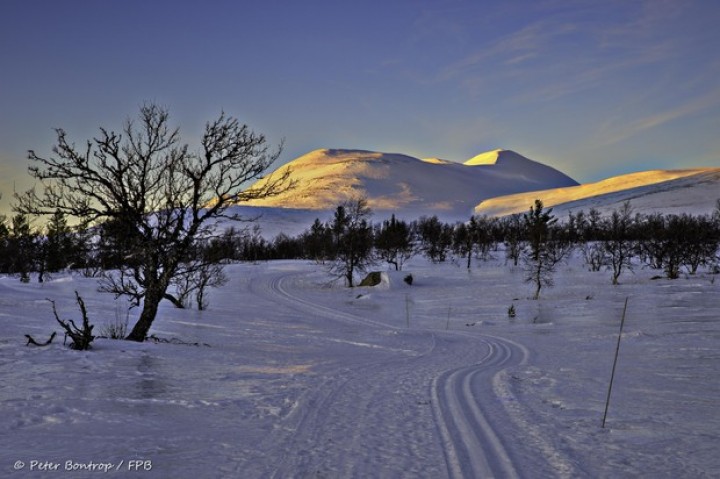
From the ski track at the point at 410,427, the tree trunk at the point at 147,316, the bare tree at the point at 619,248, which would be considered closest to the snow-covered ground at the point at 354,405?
the ski track at the point at 410,427

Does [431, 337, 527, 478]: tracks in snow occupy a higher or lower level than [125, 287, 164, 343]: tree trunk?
lower

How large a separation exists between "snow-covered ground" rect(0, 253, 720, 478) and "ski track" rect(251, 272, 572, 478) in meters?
0.03

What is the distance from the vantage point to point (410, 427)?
661 cm

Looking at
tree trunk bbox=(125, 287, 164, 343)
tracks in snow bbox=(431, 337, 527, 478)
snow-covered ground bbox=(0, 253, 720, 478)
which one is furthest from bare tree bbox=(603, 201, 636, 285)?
tree trunk bbox=(125, 287, 164, 343)

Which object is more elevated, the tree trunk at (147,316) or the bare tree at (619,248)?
the bare tree at (619,248)

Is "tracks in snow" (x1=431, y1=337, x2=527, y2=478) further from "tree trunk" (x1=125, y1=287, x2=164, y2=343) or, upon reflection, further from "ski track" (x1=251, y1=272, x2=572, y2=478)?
"tree trunk" (x1=125, y1=287, x2=164, y2=343)

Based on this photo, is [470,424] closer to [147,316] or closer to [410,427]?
[410,427]

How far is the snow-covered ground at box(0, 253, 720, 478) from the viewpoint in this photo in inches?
202

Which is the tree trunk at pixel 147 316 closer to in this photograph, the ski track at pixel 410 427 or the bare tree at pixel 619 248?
the ski track at pixel 410 427

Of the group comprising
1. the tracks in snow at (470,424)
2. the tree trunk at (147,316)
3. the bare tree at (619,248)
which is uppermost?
the bare tree at (619,248)

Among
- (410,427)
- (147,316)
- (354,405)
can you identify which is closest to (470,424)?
(410,427)

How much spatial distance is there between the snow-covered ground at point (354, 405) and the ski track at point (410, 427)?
0.03 metres

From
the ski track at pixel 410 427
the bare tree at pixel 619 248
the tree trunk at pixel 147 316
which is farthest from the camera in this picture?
the bare tree at pixel 619 248

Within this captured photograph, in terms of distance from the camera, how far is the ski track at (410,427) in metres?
5.09
